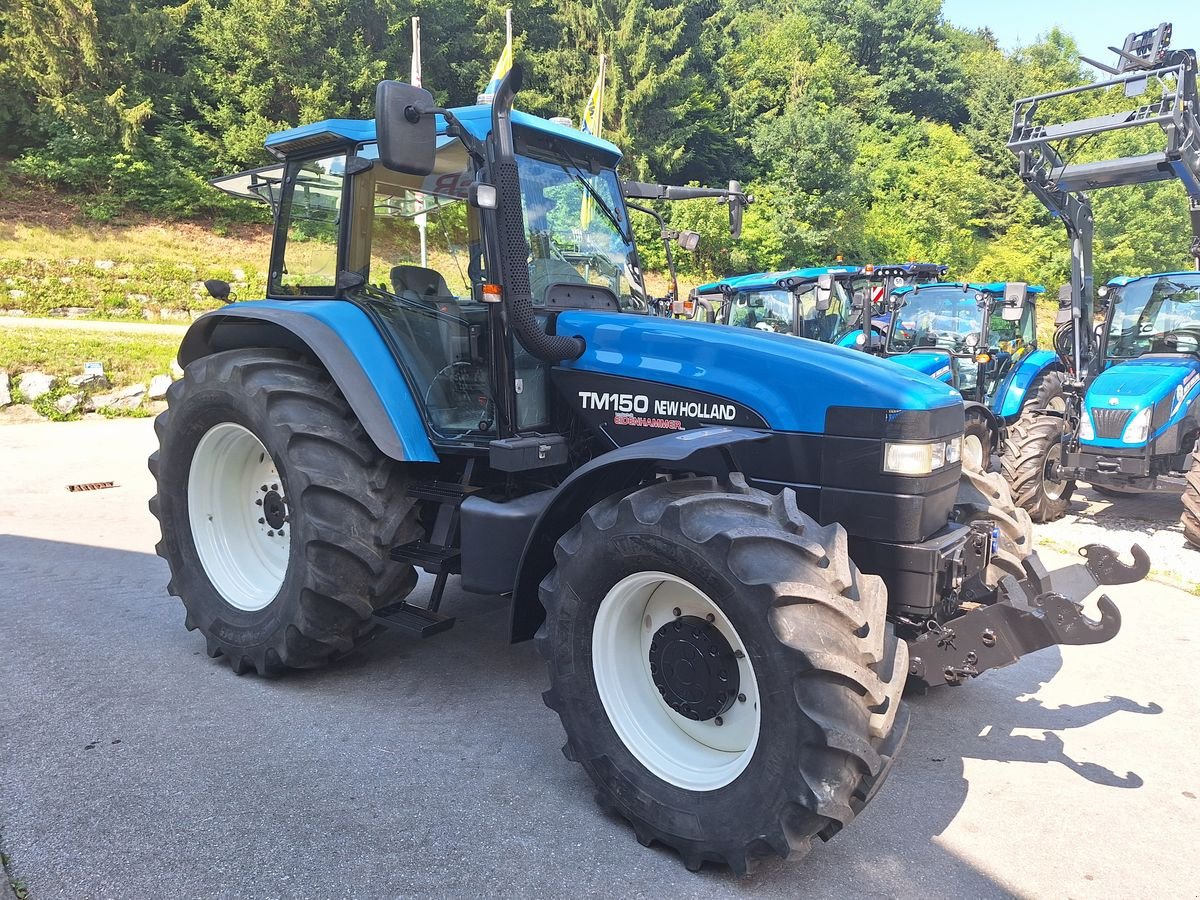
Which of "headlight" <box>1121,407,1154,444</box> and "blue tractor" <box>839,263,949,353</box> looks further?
"blue tractor" <box>839,263,949,353</box>

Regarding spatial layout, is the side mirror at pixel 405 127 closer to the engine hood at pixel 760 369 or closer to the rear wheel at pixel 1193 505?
the engine hood at pixel 760 369

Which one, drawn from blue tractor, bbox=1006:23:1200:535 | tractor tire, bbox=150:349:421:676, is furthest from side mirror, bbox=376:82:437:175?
→ blue tractor, bbox=1006:23:1200:535

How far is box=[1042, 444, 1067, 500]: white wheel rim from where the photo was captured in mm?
7703

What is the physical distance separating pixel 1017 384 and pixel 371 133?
7.60 metres

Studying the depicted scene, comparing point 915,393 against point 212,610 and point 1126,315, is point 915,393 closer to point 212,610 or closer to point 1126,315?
point 212,610

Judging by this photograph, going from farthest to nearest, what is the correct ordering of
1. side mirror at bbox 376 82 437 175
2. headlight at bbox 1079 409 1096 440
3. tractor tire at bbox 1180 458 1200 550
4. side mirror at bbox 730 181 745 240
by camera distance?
headlight at bbox 1079 409 1096 440 < tractor tire at bbox 1180 458 1200 550 < side mirror at bbox 730 181 745 240 < side mirror at bbox 376 82 437 175

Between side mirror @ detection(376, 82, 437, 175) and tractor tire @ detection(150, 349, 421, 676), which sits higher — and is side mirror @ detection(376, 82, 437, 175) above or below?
above

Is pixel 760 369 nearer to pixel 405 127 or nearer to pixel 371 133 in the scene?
pixel 405 127

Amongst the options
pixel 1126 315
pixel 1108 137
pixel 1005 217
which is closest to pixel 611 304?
pixel 1126 315

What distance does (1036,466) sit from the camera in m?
7.43

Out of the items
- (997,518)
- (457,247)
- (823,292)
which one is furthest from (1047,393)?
(457,247)

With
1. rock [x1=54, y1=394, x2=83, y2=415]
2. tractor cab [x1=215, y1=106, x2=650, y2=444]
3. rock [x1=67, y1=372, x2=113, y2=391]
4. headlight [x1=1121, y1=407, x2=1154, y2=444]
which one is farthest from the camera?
rock [x1=67, y1=372, x2=113, y2=391]

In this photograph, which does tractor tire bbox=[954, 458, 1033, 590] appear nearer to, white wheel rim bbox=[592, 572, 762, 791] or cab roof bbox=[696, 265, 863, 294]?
white wheel rim bbox=[592, 572, 762, 791]

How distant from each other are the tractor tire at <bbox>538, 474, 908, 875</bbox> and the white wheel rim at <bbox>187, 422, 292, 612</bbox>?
195 centimetres
